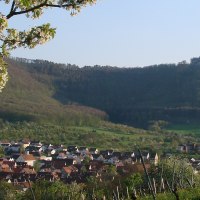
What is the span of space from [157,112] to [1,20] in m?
138

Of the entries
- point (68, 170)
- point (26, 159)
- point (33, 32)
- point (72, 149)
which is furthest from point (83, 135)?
point (33, 32)

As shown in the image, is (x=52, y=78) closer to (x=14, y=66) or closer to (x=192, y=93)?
(x=14, y=66)

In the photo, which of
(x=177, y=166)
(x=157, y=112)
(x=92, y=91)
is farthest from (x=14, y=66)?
(x=177, y=166)

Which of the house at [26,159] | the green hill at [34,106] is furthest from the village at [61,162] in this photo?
the green hill at [34,106]

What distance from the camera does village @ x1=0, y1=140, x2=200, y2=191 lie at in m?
57.3

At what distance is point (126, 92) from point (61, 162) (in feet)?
348

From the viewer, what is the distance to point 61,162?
78375 millimetres

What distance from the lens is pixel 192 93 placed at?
514 ft

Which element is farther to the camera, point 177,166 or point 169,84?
point 169,84

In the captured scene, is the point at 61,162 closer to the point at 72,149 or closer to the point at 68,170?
the point at 68,170

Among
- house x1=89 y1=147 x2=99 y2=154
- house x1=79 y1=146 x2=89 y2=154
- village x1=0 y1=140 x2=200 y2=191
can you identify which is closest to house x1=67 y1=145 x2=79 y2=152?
village x1=0 y1=140 x2=200 y2=191

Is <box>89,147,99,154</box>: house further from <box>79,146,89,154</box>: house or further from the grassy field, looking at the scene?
the grassy field

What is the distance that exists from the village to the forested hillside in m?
37.2

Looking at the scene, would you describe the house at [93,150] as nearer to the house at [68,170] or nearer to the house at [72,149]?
the house at [72,149]
